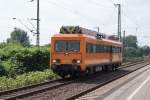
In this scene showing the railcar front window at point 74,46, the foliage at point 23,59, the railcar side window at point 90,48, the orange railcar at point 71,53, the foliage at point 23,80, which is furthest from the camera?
the foliage at point 23,59

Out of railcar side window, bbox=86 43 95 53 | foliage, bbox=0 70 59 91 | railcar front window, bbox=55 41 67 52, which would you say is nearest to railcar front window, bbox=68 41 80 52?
railcar front window, bbox=55 41 67 52

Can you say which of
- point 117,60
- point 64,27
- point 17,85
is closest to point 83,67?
point 64,27

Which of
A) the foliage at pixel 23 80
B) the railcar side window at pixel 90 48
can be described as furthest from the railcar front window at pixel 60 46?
the foliage at pixel 23 80

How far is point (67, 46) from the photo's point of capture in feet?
104

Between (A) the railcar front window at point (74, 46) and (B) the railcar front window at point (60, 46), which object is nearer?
(A) the railcar front window at point (74, 46)

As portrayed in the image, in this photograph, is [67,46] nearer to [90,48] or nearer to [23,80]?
Answer: [90,48]

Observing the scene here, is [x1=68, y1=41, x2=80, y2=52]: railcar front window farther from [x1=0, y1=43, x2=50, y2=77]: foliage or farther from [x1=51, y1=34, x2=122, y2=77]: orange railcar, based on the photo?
[x1=0, y1=43, x2=50, y2=77]: foliage

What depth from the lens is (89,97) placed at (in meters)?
21.1

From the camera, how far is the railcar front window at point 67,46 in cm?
3155

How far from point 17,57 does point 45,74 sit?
155 inches

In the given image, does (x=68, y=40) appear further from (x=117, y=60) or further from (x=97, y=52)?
(x=117, y=60)

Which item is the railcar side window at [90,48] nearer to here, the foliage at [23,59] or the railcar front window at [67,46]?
the railcar front window at [67,46]

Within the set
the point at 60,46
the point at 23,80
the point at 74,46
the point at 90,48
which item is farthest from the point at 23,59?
the point at 23,80

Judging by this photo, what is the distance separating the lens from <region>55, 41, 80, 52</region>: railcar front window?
104ft
